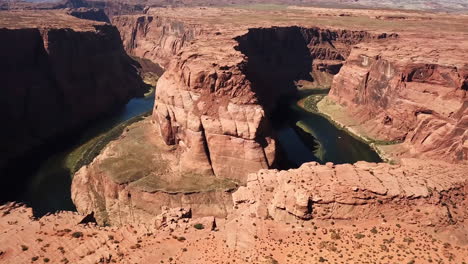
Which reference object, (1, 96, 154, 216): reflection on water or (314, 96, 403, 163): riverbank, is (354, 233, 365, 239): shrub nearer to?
(1, 96, 154, 216): reflection on water

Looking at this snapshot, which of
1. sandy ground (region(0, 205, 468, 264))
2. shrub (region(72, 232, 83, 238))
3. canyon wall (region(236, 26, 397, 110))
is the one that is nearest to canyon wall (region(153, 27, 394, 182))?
sandy ground (region(0, 205, 468, 264))

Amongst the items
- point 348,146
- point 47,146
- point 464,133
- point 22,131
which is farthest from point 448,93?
point 22,131

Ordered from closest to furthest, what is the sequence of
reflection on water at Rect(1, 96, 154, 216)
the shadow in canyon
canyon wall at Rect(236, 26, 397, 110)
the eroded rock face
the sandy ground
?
the sandy ground → the eroded rock face → reflection on water at Rect(1, 96, 154, 216) → the shadow in canyon → canyon wall at Rect(236, 26, 397, 110)

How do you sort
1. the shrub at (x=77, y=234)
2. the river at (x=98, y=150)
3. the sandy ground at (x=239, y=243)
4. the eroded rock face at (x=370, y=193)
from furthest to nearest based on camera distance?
the river at (x=98, y=150) < the shrub at (x=77, y=234) < the eroded rock face at (x=370, y=193) < the sandy ground at (x=239, y=243)

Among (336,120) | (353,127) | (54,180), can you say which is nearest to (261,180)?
(54,180)

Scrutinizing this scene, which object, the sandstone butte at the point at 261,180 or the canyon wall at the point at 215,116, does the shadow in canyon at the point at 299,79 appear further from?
the canyon wall at the point at 215,116

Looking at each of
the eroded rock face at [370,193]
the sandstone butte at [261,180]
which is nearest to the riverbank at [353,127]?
the sandstone butte at [261,180]

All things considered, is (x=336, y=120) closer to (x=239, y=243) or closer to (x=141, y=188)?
(x=141, y=188)

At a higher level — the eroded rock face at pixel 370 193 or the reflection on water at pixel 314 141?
the eroded rock face at pixel 370 193
